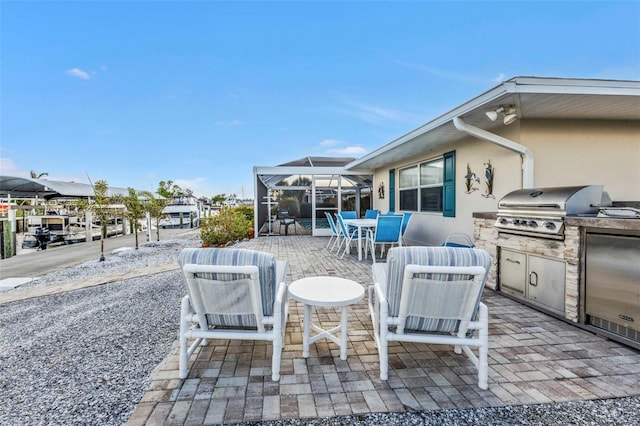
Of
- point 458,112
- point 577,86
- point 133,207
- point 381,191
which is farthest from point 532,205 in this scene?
point 133,207

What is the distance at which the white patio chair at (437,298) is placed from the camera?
172cm

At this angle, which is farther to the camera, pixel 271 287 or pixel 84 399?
pixel 271 287

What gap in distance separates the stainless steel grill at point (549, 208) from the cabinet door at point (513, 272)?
307mm

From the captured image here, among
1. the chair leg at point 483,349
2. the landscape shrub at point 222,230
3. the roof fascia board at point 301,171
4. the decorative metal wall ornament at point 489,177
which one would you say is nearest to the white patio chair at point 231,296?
the chair leg at point 483,349

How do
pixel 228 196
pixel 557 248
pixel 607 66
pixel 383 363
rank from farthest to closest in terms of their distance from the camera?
pixel 228 196 → pixel 607 66 → pixel 557 248 → pixel 383 363

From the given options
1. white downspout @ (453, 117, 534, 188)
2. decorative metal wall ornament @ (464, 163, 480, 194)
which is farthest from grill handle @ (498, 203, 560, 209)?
decorative metal wall ornament @ (464, 163, 480, 194)

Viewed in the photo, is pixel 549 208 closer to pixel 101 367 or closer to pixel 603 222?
pixel 603 222

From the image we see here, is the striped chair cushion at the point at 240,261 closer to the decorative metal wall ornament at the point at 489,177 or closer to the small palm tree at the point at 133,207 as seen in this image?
the decorative metal wall ornament at the point at 489,177

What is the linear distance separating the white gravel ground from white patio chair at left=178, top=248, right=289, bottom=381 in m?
0.48

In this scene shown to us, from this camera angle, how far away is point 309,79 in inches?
483

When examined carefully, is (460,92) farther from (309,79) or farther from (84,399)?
(84,399)

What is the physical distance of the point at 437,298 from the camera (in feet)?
5.85

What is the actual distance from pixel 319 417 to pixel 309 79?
12761 millimetres

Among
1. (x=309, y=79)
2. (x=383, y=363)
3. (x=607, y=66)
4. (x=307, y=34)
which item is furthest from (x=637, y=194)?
(x=309, y=79)
